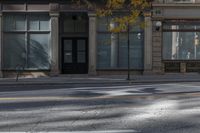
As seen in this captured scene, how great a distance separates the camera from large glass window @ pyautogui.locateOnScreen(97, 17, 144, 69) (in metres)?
28.8

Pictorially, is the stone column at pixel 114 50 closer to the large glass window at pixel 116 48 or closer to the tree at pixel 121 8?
the large glass window at pixel 116 48

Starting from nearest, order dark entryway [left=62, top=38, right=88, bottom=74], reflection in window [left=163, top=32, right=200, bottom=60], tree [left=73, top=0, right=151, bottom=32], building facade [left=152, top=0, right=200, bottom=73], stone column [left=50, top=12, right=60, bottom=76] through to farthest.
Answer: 1. tree [left=73, top=0, right=151, bottom=32]
2. stone column [left=50, top=12, right=60, bottom=76]
3. building facade [left=152, top=0, right=200, bottom=73]
4. reflection in window [left=163, top=32, right=200, bottom=60]
5. dark entryway [left=62, top=38, right=88, bottom=74]

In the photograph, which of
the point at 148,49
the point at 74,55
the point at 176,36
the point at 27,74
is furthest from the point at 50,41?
the point at 176,36

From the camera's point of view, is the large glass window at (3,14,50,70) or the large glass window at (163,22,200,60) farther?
the large glass window at (163,22,200,60)

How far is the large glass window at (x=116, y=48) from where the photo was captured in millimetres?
28844

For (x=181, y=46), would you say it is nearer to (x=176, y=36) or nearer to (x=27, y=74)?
(x=176, y=36)

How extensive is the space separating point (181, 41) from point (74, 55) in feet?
22.3

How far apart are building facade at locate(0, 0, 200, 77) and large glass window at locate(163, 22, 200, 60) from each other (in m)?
0.06

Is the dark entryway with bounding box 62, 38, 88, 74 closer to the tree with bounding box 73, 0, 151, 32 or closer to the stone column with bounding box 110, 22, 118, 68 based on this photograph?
the stone column with bounding box 110, 22, 118, 68

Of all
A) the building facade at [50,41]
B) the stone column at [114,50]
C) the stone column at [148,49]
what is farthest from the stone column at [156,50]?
the stone column at [114,50]

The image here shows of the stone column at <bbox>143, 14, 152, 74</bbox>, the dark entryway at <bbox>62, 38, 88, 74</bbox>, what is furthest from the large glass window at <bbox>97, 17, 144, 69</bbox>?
the dark entryway at <bbox>62, 38, 88, 74</bbox>

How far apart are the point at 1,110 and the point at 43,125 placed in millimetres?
2284

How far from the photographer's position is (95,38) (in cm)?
2848

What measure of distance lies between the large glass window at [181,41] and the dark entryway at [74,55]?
16.5 ft
